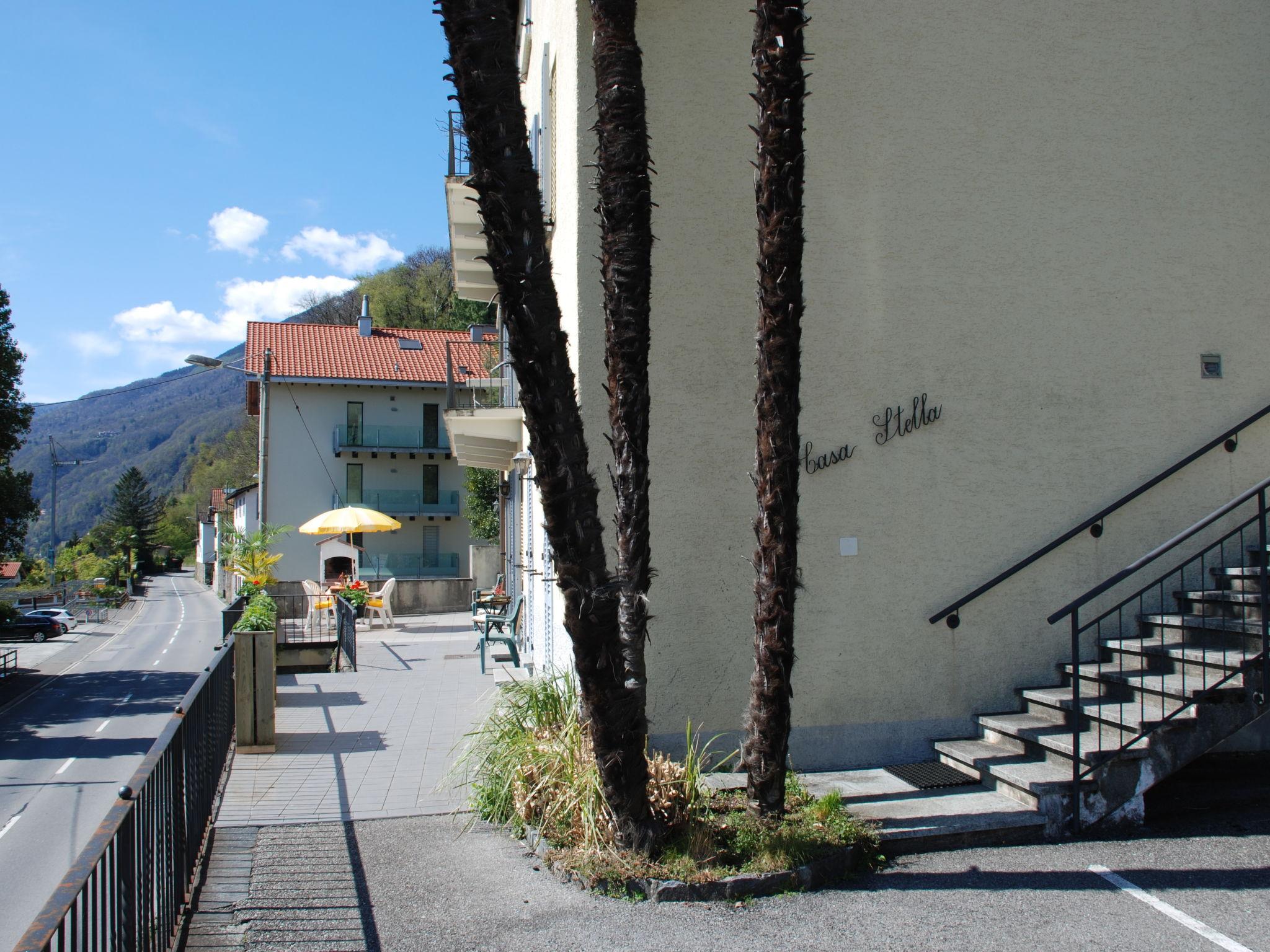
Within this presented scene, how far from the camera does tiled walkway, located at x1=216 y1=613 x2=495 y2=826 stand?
666cm

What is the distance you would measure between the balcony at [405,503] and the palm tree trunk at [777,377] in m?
37.0

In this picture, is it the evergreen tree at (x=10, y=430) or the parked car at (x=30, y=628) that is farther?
the parked car at (x=30, y=628)

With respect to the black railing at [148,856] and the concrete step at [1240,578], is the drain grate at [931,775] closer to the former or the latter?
the concrete step at [1240,578]

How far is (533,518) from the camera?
12.4 meters

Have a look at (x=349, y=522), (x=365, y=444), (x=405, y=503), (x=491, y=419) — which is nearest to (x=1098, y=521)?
(x=491, y=419)

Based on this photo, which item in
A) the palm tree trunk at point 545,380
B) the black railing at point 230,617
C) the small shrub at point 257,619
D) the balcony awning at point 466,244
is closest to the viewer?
the palm tree trunk at point 545,380

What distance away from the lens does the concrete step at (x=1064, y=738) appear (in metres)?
6.08

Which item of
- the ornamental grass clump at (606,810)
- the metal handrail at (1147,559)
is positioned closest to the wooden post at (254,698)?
the ornamental grass clump at (606,810)

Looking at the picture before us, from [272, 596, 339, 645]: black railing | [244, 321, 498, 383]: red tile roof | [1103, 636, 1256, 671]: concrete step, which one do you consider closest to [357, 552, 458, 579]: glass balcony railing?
[244, 321, 498, 383]: red tile roof

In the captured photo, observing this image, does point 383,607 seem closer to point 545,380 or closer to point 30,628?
point 545,380

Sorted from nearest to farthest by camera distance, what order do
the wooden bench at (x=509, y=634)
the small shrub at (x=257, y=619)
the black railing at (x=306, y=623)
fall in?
the small shrub at (x=257, y=619) < the wooden bench at (x=509, y=634) < the black railing at (x=306, y=623)

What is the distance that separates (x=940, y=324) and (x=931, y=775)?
3.52 meters

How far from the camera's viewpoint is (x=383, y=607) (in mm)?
22500

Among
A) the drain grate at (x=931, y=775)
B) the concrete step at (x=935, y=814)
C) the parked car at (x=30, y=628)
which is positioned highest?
the drain grate at (x=931, y=775)
